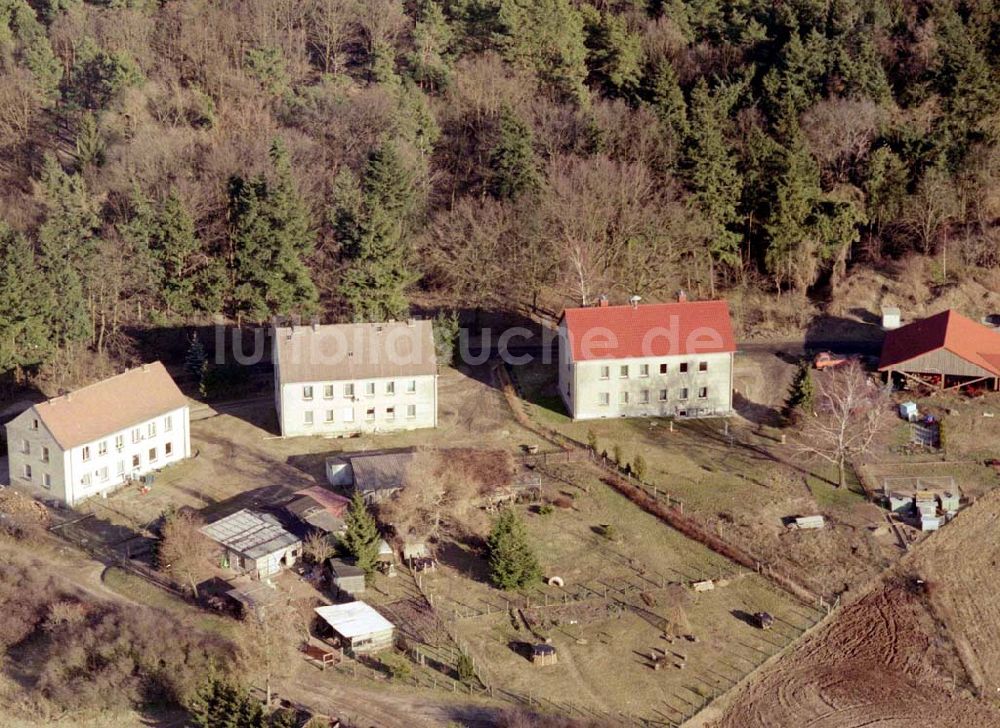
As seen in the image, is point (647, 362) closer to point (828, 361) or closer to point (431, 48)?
point (828, 361)

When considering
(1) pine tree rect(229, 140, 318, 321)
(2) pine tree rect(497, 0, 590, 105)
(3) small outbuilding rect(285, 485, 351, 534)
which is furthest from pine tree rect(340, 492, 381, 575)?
(2) pine tree rect(497, 0, 590, 105)

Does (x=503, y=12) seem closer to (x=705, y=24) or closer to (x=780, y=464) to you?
(x=705, y=24)

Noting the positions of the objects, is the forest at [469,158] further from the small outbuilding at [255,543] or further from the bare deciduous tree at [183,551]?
the bare deciduous tree at [183,551]

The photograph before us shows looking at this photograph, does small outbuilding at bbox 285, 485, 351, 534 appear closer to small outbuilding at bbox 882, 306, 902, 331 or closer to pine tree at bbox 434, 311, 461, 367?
pine tree at bbox 434, 311, 461, 367

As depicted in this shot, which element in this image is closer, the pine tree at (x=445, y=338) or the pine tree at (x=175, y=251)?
the pine tree at (x=445, y=338)

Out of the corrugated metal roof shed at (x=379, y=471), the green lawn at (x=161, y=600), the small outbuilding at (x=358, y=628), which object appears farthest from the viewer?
the corrugated metal roof shed at (x=379, y=471)

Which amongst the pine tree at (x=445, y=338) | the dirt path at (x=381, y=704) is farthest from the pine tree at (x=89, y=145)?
the dirt path at (x=381, y=704)

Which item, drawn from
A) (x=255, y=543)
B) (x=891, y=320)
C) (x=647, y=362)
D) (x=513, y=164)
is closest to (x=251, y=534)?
(x=255, y=543)
